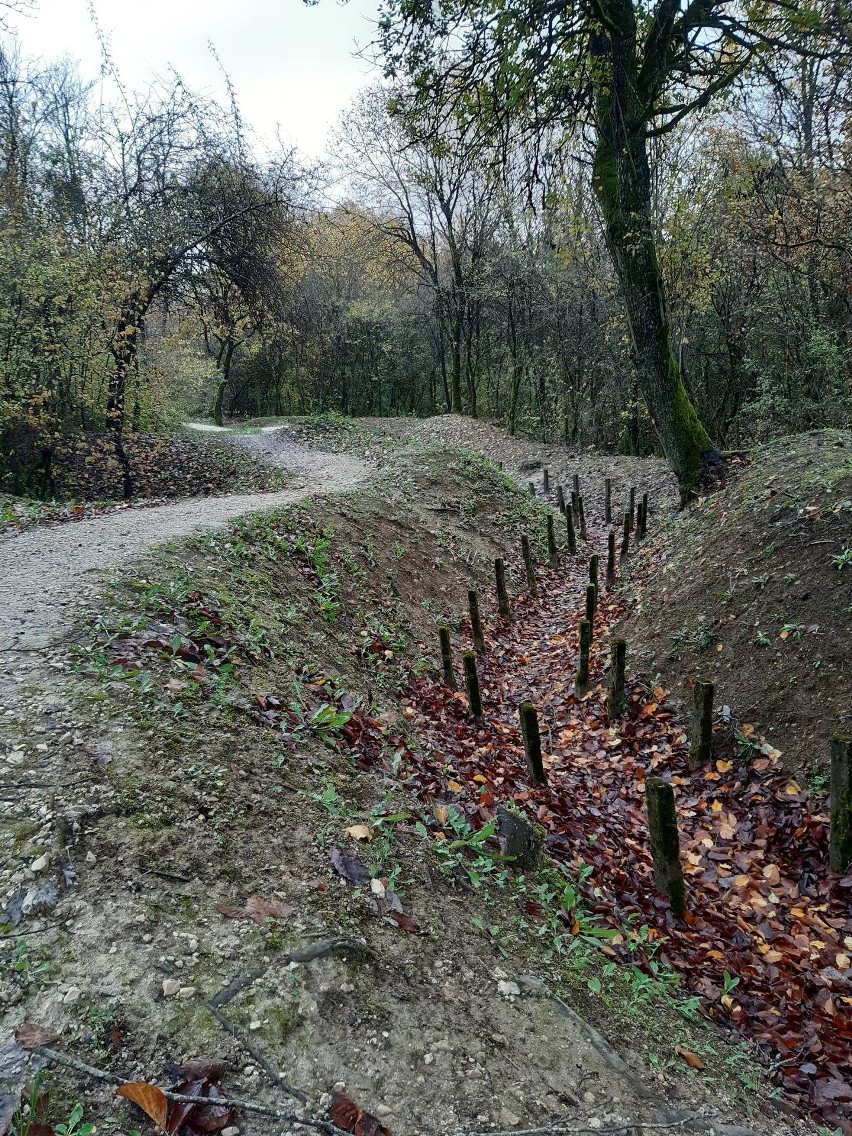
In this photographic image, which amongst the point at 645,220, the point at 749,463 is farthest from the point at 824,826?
the point at 645,220

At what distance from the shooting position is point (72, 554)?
262 inches

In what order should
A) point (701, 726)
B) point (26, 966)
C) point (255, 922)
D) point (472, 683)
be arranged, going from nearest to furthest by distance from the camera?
point (26, 966) < point (255, 922) < point (701, 726) < point (472, 683)

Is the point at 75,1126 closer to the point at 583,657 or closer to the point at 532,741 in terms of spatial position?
the point at 532,741

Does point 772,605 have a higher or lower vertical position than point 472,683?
higher

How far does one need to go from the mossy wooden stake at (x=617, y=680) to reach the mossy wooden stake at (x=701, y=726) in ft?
3.20

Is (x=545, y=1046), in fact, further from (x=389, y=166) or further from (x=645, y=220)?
(x=389, y=166)

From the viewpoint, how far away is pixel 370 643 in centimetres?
737

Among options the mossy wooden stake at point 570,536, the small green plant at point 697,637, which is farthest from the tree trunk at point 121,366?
the small green plant at point 697,637

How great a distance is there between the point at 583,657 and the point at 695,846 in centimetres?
253

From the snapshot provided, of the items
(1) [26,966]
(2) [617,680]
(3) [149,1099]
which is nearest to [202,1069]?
(3) [149,1099]

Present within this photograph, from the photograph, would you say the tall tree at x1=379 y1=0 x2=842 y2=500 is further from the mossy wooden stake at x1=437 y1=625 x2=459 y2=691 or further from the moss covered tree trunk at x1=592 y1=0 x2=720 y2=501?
the mossy wooden stake at x1=437 y1=625 x2=459 y2=691

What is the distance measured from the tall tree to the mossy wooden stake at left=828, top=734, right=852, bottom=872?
23.6ft

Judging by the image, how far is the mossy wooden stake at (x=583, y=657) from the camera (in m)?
6.81

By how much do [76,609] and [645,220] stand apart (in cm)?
995
